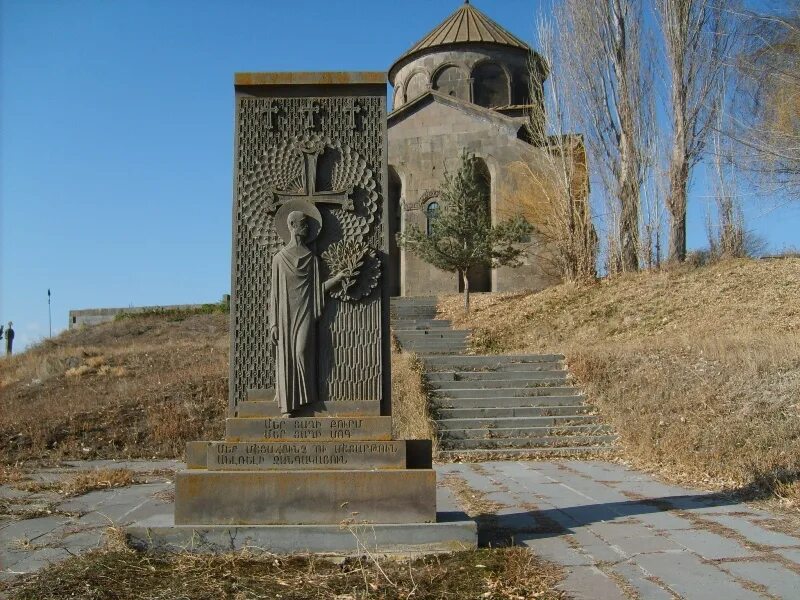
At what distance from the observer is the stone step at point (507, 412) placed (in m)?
11.0

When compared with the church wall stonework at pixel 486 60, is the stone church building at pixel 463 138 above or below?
below

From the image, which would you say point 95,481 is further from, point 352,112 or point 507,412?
point 507,412

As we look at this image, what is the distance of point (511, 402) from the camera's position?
11445mm

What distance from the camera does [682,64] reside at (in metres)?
18.8

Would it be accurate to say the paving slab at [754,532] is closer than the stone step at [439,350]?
Yes

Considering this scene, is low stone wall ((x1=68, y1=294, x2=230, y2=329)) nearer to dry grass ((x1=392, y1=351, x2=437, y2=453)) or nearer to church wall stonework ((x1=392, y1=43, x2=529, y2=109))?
church wall stonework ((x1=392, y1=43, x2=529, y2=109))

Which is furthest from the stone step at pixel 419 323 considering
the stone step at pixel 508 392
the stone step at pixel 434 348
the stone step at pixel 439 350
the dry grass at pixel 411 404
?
the stone step at pixel 508 392

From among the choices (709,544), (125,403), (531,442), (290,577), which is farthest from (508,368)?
(290,577)

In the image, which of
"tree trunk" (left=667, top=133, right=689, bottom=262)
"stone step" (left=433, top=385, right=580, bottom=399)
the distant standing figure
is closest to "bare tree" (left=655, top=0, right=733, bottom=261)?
"tree trunk" (left=667, top=133, right=689, bottom=262)

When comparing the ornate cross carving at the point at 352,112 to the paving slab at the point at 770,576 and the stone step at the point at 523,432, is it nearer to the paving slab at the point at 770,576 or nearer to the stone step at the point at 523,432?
the paving slab at the point at 770,576

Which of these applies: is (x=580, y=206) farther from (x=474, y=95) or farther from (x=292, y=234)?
(x=292, y=234)

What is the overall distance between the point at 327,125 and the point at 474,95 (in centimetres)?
2255

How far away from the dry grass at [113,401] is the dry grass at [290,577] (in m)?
6.21

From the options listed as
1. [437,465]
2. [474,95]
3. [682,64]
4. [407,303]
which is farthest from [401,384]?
[474,95]
